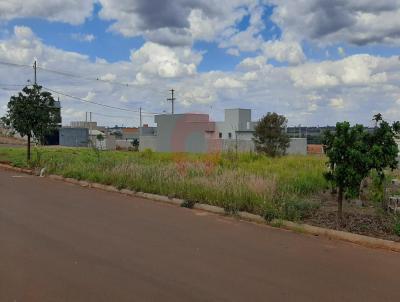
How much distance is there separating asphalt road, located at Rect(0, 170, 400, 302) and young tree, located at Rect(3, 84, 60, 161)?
1367 centimetres

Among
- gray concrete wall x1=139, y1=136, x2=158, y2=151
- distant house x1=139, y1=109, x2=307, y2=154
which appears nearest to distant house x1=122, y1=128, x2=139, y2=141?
gray concrete wall x1=139, y1=136, x2=158, y2=151

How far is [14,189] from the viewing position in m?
14.9

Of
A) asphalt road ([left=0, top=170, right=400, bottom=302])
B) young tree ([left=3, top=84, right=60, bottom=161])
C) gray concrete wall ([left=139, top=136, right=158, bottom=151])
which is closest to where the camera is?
asphalt road ([left=0, top=170, right=400, bottom=302])

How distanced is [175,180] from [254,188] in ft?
10.2

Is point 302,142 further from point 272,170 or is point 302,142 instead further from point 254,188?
point 254,188

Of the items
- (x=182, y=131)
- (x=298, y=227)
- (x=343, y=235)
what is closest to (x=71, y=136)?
(x=182, y=131)

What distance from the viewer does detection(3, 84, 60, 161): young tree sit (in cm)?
2341

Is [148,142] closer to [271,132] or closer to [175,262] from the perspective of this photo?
[271,132]

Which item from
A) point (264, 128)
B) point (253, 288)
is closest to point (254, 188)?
point (253, 288)

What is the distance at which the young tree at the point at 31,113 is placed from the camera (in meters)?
23.4

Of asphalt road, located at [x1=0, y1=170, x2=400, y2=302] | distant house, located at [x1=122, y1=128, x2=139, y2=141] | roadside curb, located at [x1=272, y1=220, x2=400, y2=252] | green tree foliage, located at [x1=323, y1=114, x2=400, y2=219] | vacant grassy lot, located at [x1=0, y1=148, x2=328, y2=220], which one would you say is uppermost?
distant house, located at [x1=122, y1=128, x2=139, y2=141]

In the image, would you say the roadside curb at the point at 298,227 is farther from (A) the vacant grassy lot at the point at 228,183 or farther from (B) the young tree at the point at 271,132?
(B) the young tree at the point at 271,132

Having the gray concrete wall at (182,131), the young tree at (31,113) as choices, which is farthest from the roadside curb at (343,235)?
the gray concrete wall at (182,131)

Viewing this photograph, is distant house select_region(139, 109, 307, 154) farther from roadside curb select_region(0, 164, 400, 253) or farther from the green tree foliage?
the green tree foliage
